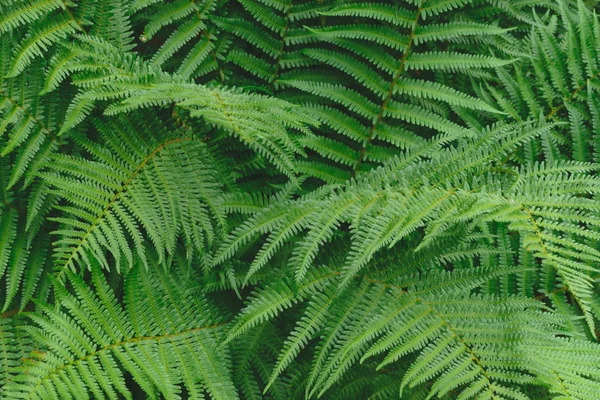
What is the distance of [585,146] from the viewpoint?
1832mm

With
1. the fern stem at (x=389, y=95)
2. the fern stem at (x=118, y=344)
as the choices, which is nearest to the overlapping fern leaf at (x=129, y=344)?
the fern stem at (x=118, y=344)

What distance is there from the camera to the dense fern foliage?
1443 mm

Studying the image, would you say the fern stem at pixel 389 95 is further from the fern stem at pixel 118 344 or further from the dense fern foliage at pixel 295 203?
the fern stem at pixel 118 344

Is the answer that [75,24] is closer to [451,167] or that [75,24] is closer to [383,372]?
[451,167]

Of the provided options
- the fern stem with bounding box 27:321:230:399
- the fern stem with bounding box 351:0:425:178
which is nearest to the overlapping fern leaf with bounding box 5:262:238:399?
the fern stem with bounding box 27:321:230:399

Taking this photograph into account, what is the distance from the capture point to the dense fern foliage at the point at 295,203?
56.8 inches

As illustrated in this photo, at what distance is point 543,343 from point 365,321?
437 millimetres

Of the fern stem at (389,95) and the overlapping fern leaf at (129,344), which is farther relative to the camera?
the fern stem at (389,95)

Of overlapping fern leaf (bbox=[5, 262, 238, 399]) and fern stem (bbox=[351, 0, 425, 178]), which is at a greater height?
fern stem (bbox=[351, 0, 425, 178])

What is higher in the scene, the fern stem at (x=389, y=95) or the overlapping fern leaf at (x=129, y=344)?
the fern stem at (x=389, y=95)

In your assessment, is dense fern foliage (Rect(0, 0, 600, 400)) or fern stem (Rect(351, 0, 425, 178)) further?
fern stem (Rect(351, 0, 425, 178))

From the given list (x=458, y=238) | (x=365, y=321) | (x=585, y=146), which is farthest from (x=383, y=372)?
(x=585, y=146)

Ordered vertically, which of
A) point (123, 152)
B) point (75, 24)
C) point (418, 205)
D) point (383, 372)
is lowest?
point (383, 372)

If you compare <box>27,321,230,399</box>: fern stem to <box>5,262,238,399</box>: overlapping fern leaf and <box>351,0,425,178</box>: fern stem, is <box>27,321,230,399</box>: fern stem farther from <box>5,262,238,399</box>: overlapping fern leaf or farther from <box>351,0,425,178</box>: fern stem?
<box>351,0,425,178</box>: fern stem
